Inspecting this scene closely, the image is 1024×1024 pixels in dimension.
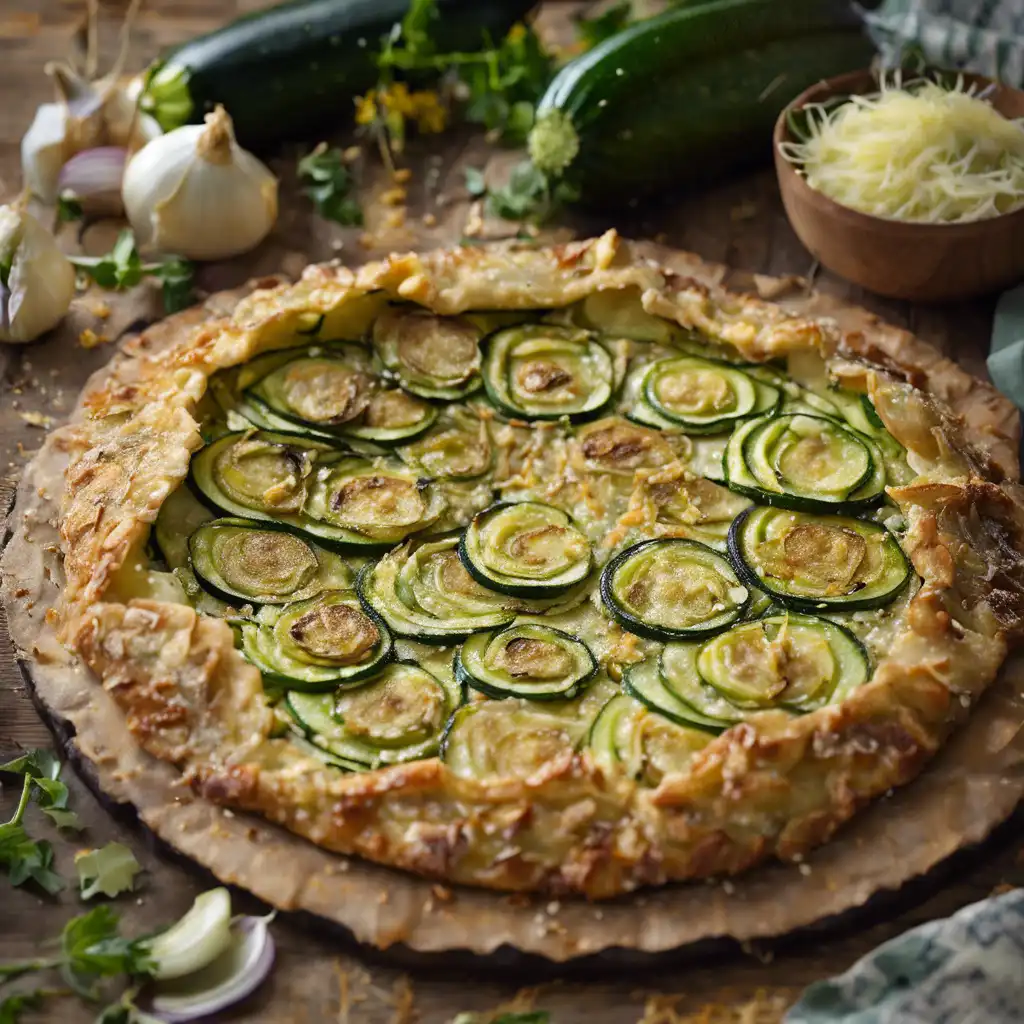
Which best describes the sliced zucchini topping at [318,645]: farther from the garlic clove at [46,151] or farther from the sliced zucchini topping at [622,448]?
the garlic clove at [46,151]

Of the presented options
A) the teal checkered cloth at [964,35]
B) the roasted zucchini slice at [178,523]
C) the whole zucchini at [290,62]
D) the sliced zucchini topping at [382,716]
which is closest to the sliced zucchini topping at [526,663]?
the sliced zucchini topping at [382,716]

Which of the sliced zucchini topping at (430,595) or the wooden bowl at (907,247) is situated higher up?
the wooden bowl at (907,247)

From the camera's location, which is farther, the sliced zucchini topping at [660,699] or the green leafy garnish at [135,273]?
the green leafy garnish at [135,273]

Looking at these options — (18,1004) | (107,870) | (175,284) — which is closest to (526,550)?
(107,870)

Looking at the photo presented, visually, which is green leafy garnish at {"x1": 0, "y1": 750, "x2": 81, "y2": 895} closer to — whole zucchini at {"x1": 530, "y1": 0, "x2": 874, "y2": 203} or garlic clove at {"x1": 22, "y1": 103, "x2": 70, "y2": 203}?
garlic clove at {"x1": 22, "y1": 103, "x2": 70, "y2": 203}

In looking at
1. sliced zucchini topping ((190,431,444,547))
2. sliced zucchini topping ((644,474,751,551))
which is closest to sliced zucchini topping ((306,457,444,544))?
sliced zucchini topping ((190,431,444,547))

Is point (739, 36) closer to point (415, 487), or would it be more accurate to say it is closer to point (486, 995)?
point (415, 487)
